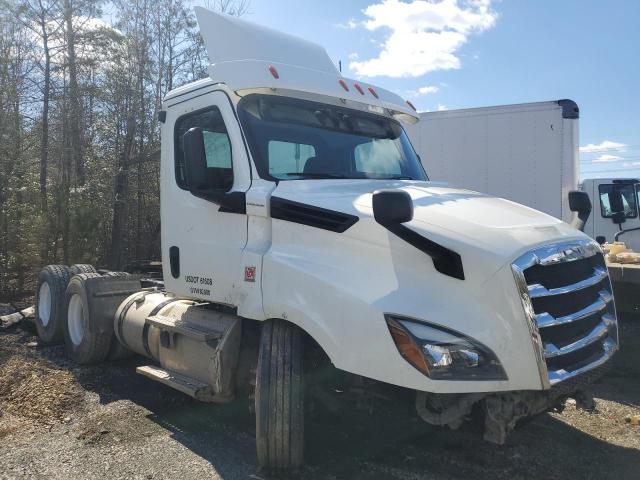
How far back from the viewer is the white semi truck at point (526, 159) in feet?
32.2

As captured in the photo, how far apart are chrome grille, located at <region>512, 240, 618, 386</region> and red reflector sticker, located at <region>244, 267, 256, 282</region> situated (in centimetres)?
177

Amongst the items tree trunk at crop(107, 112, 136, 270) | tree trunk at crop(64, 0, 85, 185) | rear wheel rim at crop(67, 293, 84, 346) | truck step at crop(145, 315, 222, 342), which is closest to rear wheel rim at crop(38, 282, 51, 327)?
rear wheel rim at crop(67, 293, 84, 346)

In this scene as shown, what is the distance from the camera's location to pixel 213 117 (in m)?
4.30

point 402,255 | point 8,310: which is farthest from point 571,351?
point 8,310

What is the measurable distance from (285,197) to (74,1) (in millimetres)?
13557

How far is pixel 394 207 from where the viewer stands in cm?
289

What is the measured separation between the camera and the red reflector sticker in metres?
3.81

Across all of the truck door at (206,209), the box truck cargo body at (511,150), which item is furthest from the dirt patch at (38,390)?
the box truck cargo body at (511,150)

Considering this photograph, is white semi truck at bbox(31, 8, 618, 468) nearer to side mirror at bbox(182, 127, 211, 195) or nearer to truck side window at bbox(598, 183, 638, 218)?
side mirror at bbox(182, 127, 211, 195)

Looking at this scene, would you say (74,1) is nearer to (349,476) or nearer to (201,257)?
(201,257)

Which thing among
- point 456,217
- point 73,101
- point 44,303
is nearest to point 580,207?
point 456,217

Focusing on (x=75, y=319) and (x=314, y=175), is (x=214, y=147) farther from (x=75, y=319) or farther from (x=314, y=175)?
(x=75, y=319)

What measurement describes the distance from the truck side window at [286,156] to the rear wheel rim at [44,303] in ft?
16.2

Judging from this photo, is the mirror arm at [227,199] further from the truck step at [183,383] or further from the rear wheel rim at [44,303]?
the rear wheel rim at [44,303]
